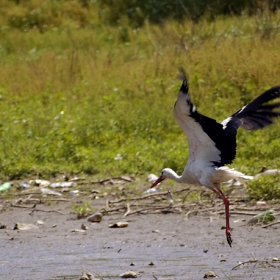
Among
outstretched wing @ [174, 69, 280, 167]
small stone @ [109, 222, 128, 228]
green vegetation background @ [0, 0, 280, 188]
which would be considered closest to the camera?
outstretched wing @ [174, 69, 280, 167]

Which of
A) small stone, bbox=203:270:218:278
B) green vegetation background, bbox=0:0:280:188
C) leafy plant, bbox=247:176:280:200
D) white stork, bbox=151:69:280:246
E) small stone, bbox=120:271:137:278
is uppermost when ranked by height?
white stork, bbox=151:69:280:246

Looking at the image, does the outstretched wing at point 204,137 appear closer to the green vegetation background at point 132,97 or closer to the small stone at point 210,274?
the small stone at point 210,274

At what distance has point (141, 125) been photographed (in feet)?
32.3

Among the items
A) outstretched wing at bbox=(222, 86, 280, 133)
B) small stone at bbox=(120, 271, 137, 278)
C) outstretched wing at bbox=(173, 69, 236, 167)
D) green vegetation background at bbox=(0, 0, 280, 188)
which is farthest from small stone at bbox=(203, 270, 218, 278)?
green vegetation background at bbox=(0, 0, 280, 188)

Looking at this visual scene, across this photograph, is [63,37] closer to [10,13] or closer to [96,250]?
[10,13]

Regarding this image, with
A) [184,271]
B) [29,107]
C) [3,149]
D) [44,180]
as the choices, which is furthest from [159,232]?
[29,107]

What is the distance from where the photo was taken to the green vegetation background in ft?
29.1

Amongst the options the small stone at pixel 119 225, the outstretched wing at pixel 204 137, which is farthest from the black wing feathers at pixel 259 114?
the small stone at pixel 119 225

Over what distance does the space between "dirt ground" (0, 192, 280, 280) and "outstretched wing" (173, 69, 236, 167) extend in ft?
2.14

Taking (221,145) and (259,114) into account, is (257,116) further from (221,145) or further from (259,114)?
(221,145)

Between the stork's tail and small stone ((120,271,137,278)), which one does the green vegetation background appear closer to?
the stork's tail

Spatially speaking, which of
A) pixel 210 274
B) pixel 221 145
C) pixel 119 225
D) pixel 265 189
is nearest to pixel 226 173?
pixel 221 145

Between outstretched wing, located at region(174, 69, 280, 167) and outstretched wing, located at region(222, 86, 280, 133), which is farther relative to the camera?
outstretched wing, located at region(222, 86, 280, 133)

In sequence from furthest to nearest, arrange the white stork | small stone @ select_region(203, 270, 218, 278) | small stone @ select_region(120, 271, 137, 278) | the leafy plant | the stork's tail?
the leafy plant → the stork's tail → the white stork → small stone @ select_region(120, 271, 137, 278) → small stone @ select_region(203, 270, 218, 278)
